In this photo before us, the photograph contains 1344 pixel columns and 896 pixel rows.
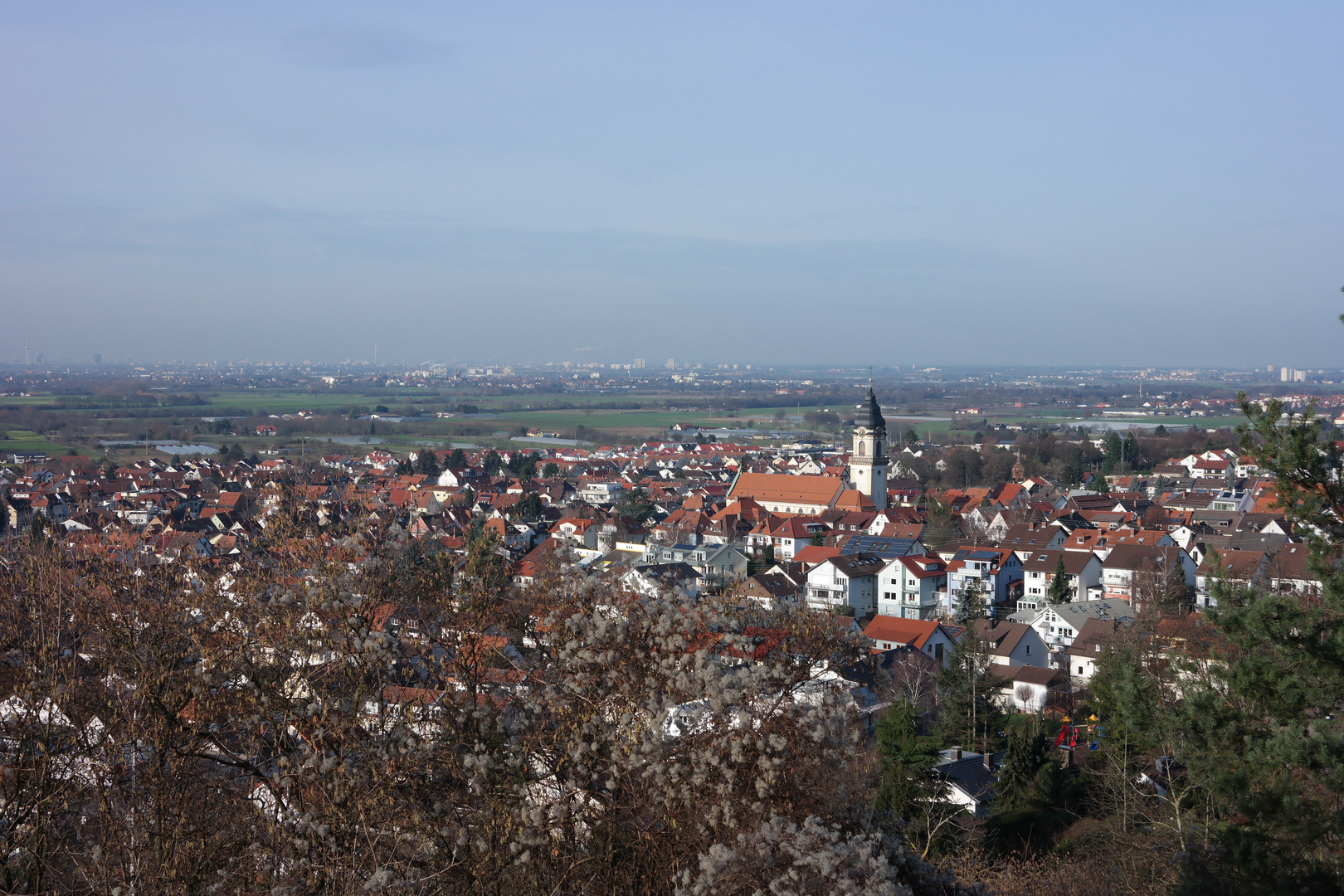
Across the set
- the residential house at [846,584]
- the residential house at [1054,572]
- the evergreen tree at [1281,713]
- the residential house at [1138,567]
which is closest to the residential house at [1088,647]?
the residential house at [1138,567]

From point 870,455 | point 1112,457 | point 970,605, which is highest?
point 870,455

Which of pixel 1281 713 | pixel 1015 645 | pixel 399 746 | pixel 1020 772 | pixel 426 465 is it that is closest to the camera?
pixel 399 746

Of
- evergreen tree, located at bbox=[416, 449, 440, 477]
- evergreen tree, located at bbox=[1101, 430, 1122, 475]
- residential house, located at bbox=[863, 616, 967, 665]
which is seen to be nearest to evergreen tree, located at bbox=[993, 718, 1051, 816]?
residential house, located at bbox=[863, 616, 967, 665]

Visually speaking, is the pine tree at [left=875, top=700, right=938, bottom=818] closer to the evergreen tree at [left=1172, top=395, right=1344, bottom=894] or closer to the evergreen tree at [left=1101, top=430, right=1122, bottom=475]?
the evergreen tree at [left=1172, top=395, right=1344, bottom=894]

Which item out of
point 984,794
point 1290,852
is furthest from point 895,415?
point 1290,852

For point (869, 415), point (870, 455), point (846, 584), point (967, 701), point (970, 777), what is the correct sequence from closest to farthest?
1. point (970, 777)
2. point (967, 701)
3. point (846, 584)
4. point (869, 415)
5. point (870, 455)

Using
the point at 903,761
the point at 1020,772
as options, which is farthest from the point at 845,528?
the point at 903,761

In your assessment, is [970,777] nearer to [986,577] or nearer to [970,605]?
[970,605]
